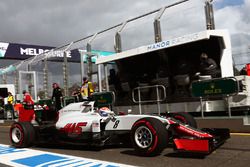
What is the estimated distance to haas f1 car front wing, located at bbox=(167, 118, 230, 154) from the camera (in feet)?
15.6

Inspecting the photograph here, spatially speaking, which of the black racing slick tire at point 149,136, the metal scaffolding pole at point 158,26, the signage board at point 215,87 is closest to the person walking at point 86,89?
the metal scaffolding pole at point 158,26

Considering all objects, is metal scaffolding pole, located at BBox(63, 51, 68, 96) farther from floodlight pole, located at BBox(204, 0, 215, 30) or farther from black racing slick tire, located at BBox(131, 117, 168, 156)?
black racing slick tire, located at BBox(131, 117, 168, 156)

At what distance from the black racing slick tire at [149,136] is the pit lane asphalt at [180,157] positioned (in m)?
0.15

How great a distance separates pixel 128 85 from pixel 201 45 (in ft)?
9.70

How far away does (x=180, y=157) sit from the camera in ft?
17.0

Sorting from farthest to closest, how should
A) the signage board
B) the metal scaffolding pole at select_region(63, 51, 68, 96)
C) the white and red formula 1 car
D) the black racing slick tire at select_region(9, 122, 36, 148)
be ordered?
1. the metal scaffolding pole at select_region(63, 51, 68, 96)
2. the signage board
3. the black racing slick tire at select_region(9, 122, 36, 148)
4. the white and red formula 1 car

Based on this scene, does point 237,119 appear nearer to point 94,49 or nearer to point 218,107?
point 218,107

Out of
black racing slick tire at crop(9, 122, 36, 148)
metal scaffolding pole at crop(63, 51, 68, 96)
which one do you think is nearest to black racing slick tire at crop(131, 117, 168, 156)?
black racing slick tire at crop(9, 122, 36, 148)

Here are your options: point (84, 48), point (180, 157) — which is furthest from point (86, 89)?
point (180, 157)

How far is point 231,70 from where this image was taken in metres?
8.45

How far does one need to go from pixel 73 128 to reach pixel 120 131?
116 centimetres

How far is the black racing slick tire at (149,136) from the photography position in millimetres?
5059

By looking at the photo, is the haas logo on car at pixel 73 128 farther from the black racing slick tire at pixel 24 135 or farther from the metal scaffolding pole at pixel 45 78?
the metal scaffolding pole at pixel 45 78

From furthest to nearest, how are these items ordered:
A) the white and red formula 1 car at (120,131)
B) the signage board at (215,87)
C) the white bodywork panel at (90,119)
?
the signage board at (215,87) < the white bodywork panel at (90,119) < the white and red formula 1 car at (120,131)
